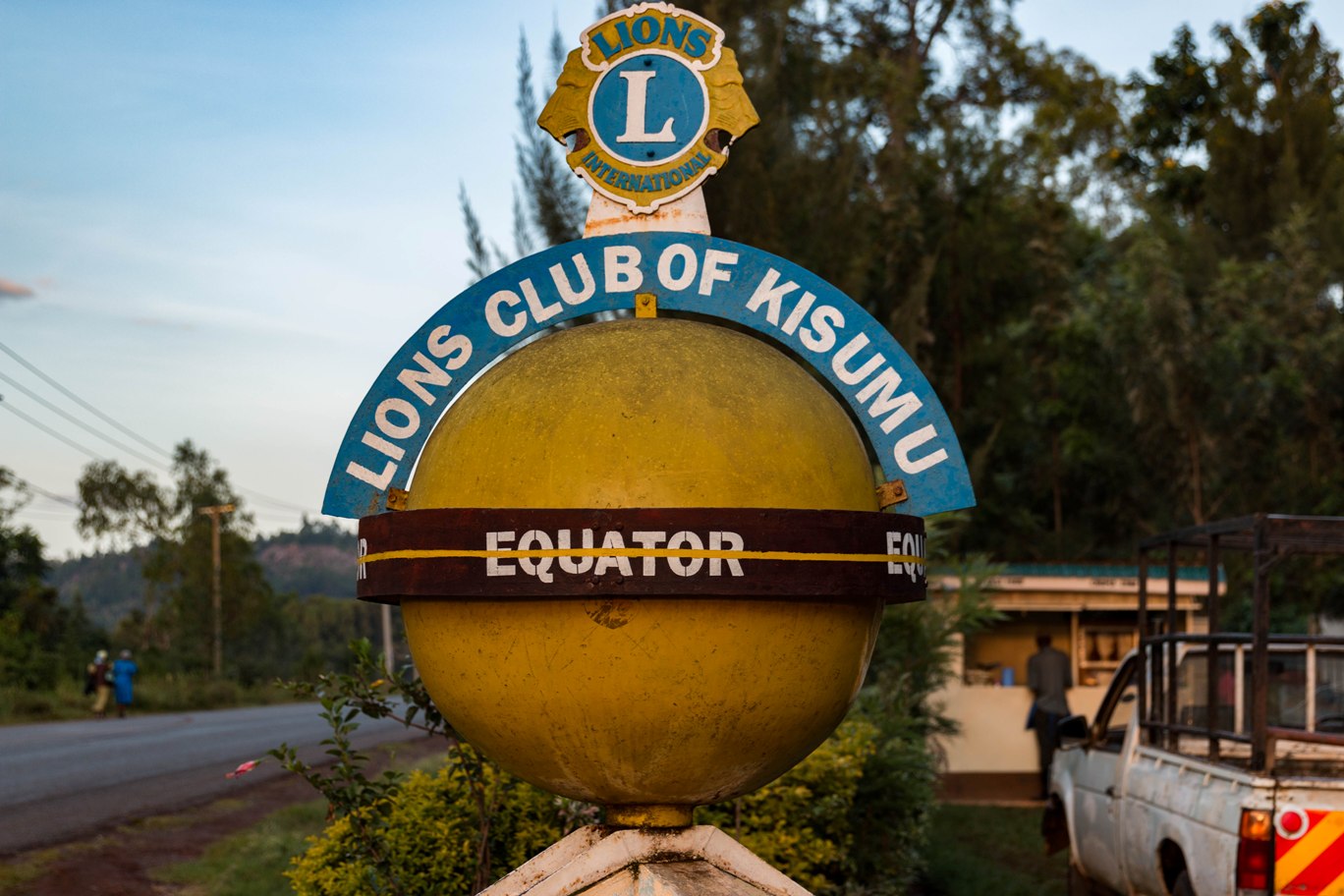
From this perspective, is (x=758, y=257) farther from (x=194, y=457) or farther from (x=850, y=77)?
(x=194, y=457)

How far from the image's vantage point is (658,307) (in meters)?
4.13

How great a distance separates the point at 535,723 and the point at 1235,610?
20.3m

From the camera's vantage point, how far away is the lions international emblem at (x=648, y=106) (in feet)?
13.8

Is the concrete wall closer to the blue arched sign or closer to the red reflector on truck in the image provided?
the red reflector on truck

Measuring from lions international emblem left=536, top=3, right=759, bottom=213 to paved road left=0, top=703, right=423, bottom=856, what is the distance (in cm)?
843

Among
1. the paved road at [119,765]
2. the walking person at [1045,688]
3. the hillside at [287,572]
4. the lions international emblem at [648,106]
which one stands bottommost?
the hillside at [287,572]

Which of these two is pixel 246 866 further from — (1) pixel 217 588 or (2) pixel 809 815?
(1) pixel 217 588

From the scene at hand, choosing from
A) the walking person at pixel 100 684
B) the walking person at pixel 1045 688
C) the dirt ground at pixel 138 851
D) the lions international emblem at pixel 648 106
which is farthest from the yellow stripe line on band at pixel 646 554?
the walking person at pixel 100 684

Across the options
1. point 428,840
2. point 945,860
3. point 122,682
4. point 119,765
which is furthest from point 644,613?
point 122,682

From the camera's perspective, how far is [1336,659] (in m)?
8.66

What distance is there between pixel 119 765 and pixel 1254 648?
1422 cm

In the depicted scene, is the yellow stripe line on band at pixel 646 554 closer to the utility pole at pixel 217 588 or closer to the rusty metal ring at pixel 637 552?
the rusty metal ring at pixel 637 552

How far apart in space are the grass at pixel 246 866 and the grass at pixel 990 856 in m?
4.21

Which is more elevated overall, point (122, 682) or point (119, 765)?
point (119, 765)
